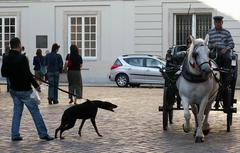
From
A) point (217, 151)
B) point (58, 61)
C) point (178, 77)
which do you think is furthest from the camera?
point (58, 61)

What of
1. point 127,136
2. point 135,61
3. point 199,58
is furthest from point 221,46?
point 135,61

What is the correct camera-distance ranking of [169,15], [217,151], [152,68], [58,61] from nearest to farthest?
[217,151], [58,61], [152,68], [169,15]

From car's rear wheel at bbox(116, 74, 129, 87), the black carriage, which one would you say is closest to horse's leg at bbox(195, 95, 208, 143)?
the black carriage

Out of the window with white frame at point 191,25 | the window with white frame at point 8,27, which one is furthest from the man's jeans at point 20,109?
the window with white frame at point 8,27

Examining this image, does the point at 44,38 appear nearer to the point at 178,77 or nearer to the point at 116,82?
the point at 116,82

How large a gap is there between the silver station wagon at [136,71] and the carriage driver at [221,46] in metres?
16.9

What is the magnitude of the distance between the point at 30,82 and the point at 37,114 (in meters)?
0.60

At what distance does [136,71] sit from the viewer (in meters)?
29.7

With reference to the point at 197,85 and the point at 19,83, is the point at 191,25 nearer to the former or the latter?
the point at 197,85

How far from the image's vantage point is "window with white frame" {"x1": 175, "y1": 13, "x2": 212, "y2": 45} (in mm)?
33406

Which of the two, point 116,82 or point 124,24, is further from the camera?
point 124,24

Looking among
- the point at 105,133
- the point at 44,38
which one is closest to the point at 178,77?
the point at 105,133

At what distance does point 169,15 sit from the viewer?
110ft

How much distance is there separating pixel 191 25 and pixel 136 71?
541 centimetres
